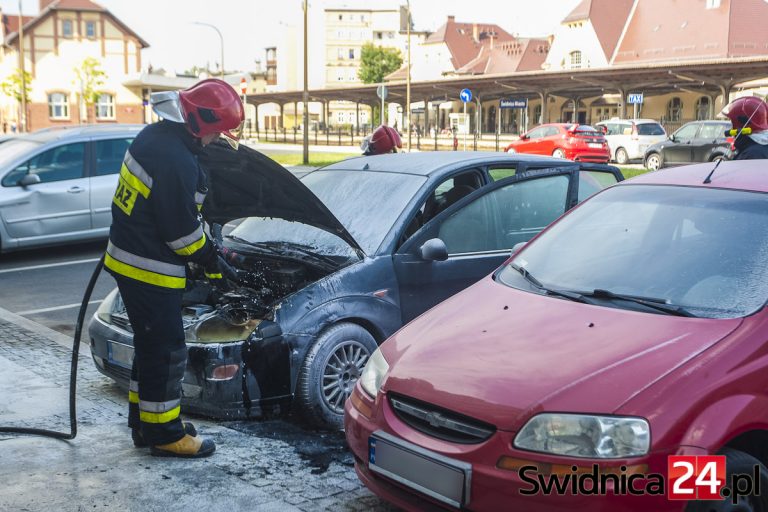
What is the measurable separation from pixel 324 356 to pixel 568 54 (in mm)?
70894

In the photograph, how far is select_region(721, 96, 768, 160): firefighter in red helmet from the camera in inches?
263

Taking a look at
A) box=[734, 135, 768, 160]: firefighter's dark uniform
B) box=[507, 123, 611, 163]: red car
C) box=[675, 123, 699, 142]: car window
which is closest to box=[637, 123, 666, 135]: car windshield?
box=[507, 123, 611, 163]: red car

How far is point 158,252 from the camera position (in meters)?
4.24

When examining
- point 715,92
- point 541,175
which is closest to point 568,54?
point 715,92

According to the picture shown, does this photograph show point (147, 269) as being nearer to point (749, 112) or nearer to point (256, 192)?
point (256, 192)

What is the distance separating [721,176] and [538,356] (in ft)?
5.42

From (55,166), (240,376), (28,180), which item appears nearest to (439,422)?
(240,376)

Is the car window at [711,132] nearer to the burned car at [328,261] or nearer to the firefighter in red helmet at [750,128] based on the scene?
the firefighter in red helmet at [750,128]

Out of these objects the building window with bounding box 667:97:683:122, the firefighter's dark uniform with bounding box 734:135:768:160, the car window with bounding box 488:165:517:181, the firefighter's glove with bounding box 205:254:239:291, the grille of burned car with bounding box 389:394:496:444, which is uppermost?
the building window with bounding box 667:97:683:122

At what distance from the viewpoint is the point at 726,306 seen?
11.1 feet

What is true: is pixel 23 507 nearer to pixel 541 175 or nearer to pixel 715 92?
pixel 541 175

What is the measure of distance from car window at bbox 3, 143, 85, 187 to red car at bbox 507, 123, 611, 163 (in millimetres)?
19954

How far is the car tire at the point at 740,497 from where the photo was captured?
2.89 meters

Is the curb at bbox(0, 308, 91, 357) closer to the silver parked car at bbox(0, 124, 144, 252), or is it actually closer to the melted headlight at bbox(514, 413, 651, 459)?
the silver parked car at bbox(0, 124, 144, 252)
